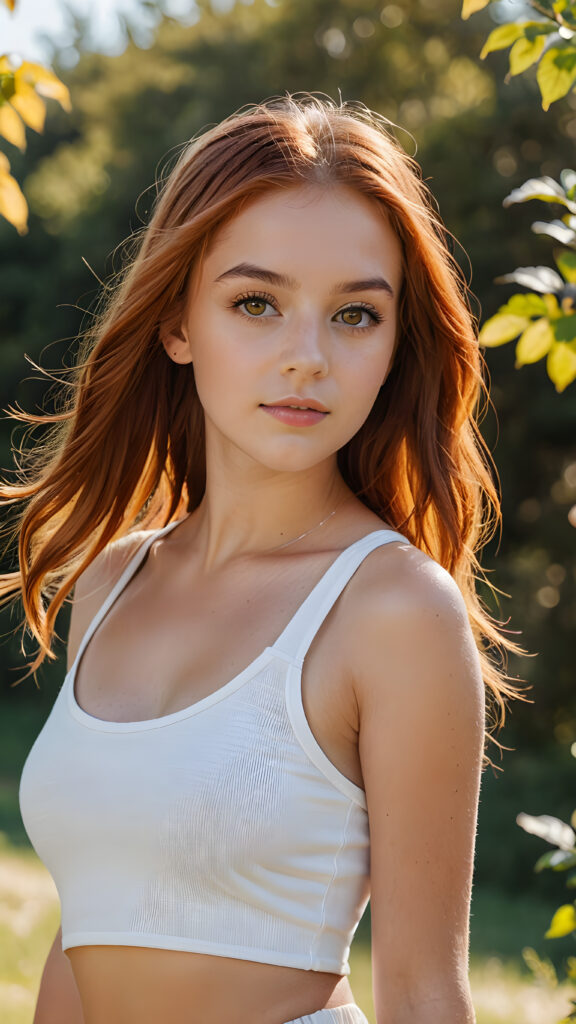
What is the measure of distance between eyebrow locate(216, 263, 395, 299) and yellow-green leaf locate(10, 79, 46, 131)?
1.18 ft

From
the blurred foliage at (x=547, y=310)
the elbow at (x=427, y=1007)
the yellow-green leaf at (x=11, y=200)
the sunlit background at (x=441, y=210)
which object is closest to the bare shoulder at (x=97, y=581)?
the yellow-green leaf at (x=11, y=200)

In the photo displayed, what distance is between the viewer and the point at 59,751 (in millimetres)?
1821

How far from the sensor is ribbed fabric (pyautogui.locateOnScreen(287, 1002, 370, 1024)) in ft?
5.39

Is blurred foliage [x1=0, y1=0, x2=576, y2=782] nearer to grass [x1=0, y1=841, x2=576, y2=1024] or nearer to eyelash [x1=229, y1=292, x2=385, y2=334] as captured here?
grass [x1=0, y1=841, x2=576, y2=1024]

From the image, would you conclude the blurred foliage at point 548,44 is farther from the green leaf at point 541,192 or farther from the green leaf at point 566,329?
the green leaf at point 566,329

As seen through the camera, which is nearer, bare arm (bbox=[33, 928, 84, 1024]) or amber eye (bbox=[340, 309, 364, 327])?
amber eye (bbox=[340, 309, 364, 327])

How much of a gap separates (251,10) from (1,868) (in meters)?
9.29

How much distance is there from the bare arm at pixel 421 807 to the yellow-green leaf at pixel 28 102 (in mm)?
873

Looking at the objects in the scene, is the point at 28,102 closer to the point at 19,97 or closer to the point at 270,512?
the point at 19,97

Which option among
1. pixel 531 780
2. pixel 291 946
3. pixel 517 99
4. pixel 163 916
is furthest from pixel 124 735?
pixel 517 99

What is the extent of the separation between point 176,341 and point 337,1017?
1.14 meters

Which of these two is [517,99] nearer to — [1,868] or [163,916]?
[1,868]

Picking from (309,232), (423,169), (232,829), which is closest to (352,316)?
(309,232)

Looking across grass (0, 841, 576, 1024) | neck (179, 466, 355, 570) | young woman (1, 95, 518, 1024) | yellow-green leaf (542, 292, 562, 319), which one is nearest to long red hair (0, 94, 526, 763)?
young woman (1, 95, 518, 1024)
